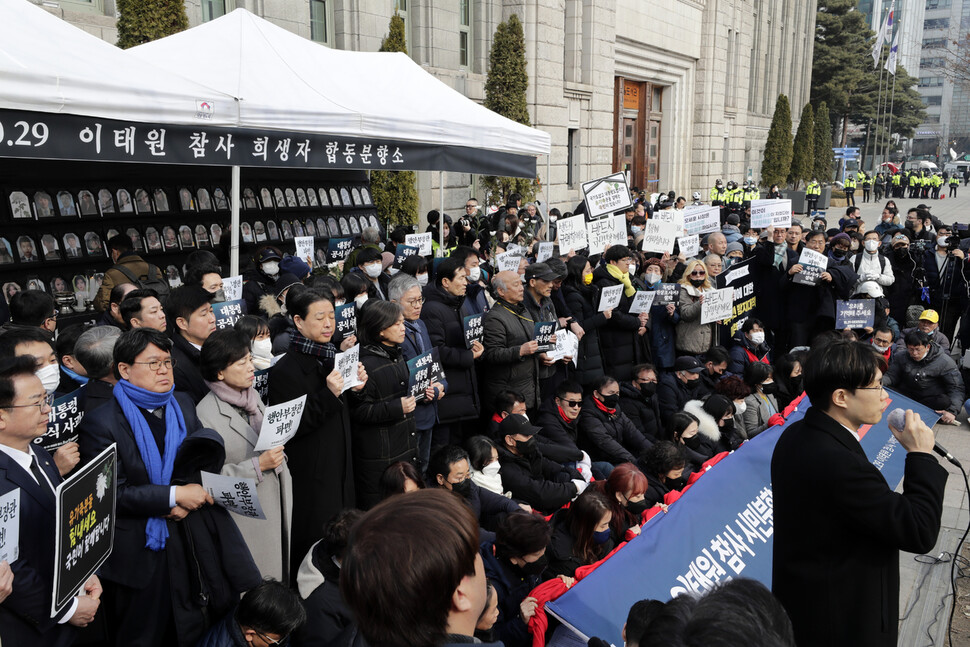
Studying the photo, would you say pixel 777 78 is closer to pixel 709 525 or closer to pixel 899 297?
pixel 899 297

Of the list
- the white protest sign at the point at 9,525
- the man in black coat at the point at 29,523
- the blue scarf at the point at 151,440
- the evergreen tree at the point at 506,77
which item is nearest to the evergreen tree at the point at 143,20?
the blue scarf at the point at 151,440

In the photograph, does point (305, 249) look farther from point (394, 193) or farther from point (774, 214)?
point (774, 214)

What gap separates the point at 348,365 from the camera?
432 cm

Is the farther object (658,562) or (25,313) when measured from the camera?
(25,313)

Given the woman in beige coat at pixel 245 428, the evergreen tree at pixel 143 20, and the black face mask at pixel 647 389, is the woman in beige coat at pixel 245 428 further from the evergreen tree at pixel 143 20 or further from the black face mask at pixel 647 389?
the evergreen tree at pixel 143 20

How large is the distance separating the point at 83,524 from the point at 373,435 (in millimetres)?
2170

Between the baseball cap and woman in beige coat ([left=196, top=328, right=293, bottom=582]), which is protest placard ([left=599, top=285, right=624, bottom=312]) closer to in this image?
the baseball cap

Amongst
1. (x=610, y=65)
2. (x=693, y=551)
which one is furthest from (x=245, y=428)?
(x=610, y=65)

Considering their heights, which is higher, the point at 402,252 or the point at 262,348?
the point at 402,252

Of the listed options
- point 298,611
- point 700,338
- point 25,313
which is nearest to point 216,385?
point 298,611

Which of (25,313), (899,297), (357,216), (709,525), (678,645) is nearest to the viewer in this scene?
(678,645)

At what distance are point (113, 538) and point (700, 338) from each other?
6.42 m

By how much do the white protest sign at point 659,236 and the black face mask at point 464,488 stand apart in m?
6.01

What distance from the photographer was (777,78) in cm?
4384
